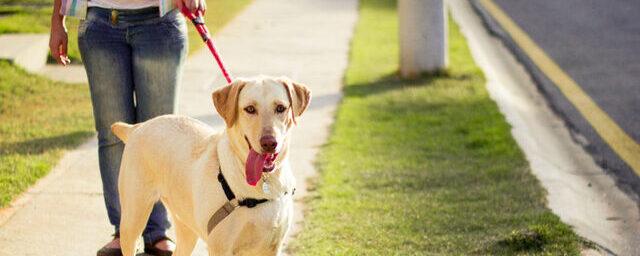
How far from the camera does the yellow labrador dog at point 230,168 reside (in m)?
4.64

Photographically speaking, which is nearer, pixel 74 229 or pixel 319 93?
pixel 74 229

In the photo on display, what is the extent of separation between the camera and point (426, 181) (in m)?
7.80

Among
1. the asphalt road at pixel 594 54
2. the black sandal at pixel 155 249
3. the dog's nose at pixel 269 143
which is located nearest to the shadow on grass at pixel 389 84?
the asphalt road at pixel 594 54

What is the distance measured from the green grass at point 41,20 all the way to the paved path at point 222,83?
11.0 inches

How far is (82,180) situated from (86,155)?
711 millimetres

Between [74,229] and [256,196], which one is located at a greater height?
[256,196]

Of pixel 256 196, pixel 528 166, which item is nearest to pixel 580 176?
pixel 528 166

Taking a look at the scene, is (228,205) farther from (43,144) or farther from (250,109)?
(43,144)

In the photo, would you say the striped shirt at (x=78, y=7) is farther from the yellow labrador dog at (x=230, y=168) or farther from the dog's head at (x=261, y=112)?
the dog's head at (x=261, y=112)

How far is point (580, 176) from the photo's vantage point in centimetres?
816

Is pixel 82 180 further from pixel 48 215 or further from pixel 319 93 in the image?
pixel 319 93

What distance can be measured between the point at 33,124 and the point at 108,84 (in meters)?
3.52

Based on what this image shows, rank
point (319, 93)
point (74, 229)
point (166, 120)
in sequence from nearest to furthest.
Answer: point (166, 120), point (74, 229), point (319, 93)

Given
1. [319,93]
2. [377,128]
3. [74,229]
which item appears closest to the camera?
[74,229]
